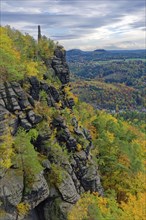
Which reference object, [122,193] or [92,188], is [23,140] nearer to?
[92,188]

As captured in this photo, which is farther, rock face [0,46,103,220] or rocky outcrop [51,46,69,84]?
rocky outcrop [51,46,69,84]

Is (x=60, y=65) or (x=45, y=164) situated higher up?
(x=60, y=65)

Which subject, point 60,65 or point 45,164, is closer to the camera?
point 45,164

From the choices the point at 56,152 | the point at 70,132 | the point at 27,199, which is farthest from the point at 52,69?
the point at 27,199

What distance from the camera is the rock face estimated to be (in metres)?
48.6

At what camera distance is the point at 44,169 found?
2208 inches

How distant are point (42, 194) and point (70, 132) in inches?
733

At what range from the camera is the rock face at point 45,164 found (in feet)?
159

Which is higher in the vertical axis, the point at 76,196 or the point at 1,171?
the point at 1,171

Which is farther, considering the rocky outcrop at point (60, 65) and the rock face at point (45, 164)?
the rocky outcrop at point (60, 65)

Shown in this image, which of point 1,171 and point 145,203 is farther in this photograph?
point 145,203

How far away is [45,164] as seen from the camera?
183 feet

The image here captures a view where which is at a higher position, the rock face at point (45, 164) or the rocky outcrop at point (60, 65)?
the rocky outcrop at point (60, 65)

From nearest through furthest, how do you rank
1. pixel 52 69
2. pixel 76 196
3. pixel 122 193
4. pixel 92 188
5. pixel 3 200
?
1. pixel 3 200
2. pixel 76 196
3. pixel 92 188
4. pixel 122 193
5. pixel 52 69
